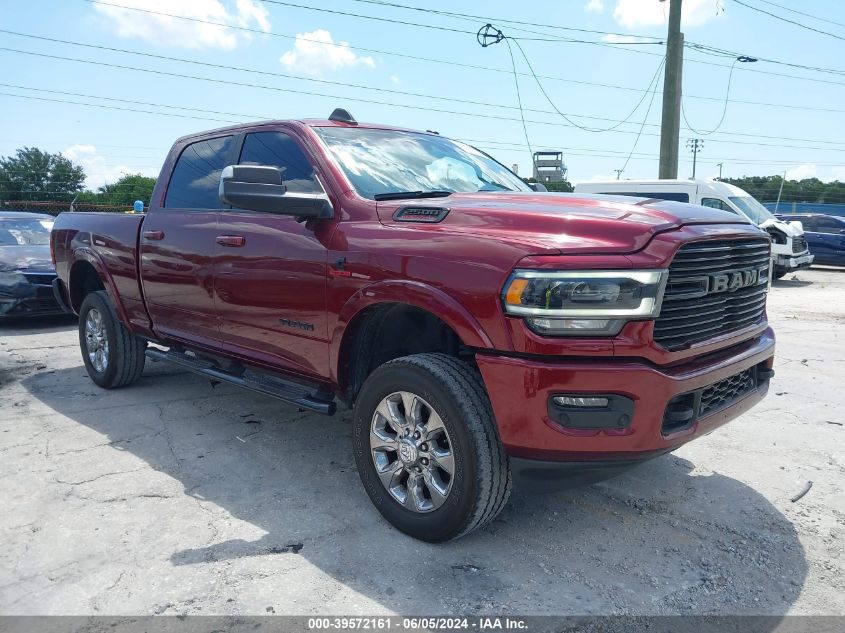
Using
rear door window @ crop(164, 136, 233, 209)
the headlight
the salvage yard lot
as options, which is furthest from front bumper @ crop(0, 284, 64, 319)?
the headlight

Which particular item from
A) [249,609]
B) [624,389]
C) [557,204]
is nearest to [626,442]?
[624,389]

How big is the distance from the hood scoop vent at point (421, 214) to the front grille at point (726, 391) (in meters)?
1.37

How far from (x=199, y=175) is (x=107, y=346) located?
6.02 ft

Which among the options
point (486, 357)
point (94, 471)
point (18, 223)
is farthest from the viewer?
point (18, 223)

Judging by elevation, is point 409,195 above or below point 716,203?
above

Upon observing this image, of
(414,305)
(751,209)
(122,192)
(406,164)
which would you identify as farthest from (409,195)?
(122,192)

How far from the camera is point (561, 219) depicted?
2873mm

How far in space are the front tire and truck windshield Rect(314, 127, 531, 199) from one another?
1082 millimetres

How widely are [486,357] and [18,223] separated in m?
9.74

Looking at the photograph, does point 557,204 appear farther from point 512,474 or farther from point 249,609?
point 249,609

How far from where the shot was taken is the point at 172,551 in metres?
3.08

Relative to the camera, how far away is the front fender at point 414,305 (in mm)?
2812

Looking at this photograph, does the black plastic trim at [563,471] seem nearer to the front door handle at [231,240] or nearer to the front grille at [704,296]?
the front grille at [704,296]

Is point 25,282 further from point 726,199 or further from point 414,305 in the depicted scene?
point 726,199
